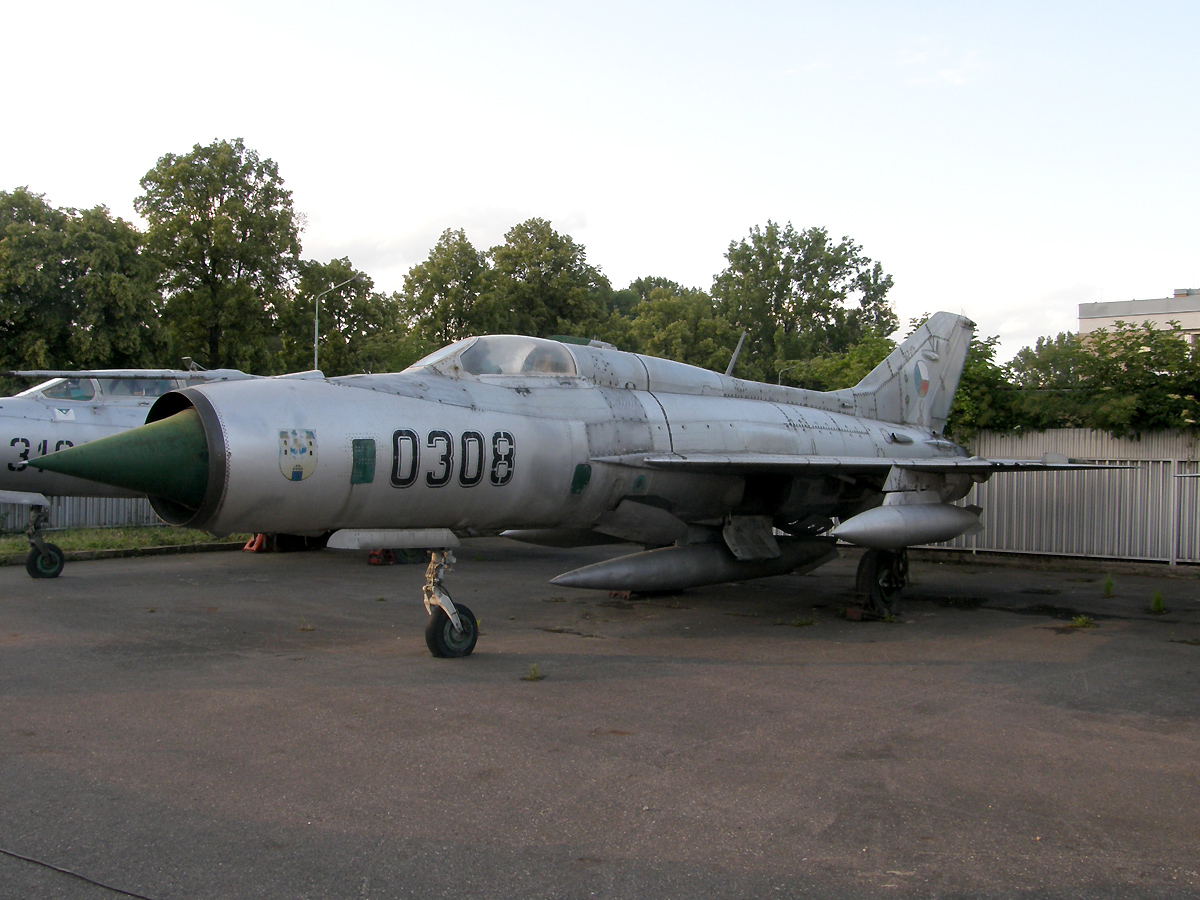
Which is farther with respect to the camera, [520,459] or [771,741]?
[520,459]

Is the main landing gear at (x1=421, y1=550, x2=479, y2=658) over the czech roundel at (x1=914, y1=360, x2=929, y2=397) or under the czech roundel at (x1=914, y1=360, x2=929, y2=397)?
under

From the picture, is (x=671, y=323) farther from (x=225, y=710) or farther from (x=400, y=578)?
(x=225, y=710)

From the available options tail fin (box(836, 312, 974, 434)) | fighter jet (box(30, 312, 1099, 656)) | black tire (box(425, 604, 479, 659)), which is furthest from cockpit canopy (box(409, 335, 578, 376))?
tail fin (box(836, 312, 974, 434))

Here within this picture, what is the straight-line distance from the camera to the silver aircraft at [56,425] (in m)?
11.9

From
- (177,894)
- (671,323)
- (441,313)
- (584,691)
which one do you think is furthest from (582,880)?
(671,323)

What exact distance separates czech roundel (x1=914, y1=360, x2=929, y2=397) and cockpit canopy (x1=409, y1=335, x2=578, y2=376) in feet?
23.1

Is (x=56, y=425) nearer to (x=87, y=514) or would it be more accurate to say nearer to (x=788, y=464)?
(x=87, y=514)

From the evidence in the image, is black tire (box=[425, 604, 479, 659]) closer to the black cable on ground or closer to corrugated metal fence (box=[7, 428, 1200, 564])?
the black cable on ground

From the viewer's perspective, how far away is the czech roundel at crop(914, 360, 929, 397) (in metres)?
13.7

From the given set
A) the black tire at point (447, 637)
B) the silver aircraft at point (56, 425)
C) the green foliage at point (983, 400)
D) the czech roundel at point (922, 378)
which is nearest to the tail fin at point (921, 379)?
the czech roundel at point (922, 378)

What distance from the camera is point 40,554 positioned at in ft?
40.8

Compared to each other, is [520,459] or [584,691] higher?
[520,459]

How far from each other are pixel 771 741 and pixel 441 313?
32.1 metres

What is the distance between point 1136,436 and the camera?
15.4 metres
